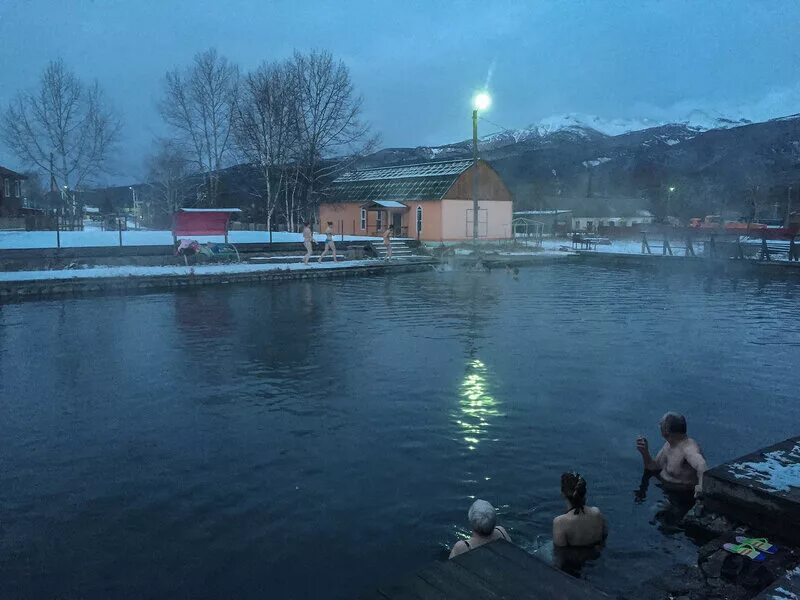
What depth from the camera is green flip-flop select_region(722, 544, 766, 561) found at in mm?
4695

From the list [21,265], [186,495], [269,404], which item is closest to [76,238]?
[21,265]

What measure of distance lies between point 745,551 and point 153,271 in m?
21.7

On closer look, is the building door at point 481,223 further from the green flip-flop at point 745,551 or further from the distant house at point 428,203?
the green flip-flop at point 745,551

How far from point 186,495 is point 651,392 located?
678 cm

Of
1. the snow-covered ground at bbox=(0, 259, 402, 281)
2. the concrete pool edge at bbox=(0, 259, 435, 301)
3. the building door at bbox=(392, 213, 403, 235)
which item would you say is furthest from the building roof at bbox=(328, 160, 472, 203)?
the snow-covered ground at bbox=(0, 259, 402, 281)

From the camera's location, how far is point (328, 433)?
7750 millimetres

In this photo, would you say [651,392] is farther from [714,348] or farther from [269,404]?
[269,404]

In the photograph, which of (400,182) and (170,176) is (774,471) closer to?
(400,182)

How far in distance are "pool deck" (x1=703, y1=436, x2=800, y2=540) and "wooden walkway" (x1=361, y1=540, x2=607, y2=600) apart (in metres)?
2.93

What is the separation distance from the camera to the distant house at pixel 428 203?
1601 inches

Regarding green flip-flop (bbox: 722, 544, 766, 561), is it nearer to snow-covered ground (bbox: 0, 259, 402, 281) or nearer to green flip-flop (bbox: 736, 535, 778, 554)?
green flip-flop (bbox: 736, 535, 778, 554)

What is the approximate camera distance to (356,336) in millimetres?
13570

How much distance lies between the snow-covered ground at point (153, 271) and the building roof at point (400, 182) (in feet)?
52.0

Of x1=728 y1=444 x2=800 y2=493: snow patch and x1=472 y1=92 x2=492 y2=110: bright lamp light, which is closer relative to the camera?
x1=728 y1=444 x2=800 y2=493: snow patch
